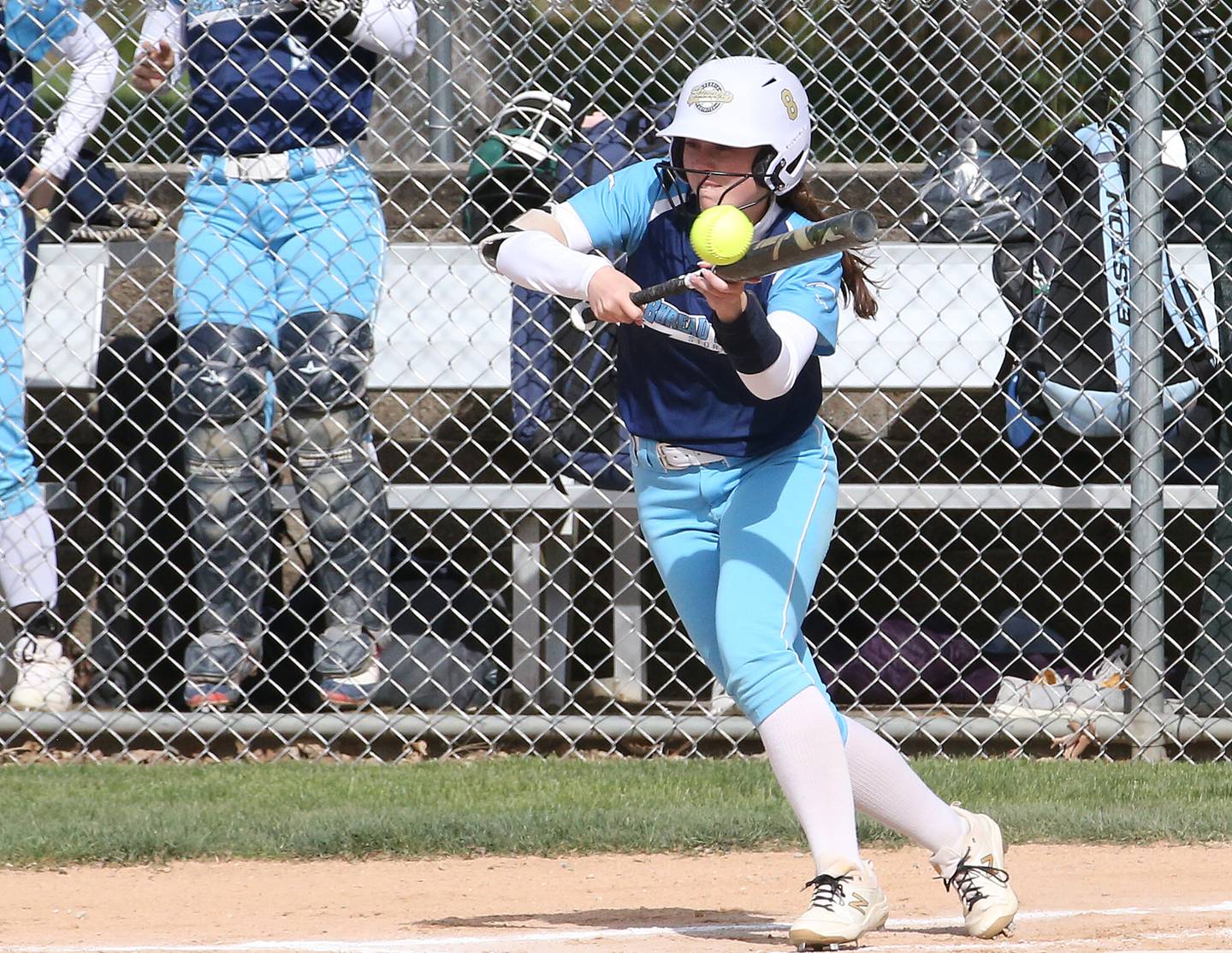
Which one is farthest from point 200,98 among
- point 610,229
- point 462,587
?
point 610,229

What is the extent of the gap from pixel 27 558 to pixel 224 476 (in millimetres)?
651

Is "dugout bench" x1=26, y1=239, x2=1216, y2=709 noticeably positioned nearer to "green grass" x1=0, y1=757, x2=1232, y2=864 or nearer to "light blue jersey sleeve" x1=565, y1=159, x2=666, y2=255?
"green grass" x1=0, y1=757, x2=1232, y2=864

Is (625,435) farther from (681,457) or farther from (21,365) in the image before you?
(681,457)

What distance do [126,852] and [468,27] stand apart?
3837 mm

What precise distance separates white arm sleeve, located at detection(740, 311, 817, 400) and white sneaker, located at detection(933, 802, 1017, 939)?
917 mm

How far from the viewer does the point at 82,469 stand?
5773 millimetres

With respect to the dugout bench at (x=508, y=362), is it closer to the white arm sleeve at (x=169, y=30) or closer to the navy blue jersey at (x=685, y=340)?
the white arm sleeve at (x=169, y=30)

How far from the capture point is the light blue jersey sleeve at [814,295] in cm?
315

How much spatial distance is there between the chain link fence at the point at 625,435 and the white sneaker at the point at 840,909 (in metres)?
1.89

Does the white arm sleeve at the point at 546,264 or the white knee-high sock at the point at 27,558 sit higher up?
the white arm sleeve at the point at 546,264

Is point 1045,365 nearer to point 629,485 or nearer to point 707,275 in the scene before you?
point 629,485

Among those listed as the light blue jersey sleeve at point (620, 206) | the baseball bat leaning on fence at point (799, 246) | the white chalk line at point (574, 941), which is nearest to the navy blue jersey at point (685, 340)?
the light blue jersey sleeve at point (620, 206)

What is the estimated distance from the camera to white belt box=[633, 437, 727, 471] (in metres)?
3.26

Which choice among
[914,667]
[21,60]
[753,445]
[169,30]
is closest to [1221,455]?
[914,667]
